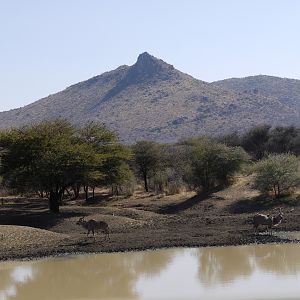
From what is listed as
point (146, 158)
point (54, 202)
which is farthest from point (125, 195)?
point (54, 202)

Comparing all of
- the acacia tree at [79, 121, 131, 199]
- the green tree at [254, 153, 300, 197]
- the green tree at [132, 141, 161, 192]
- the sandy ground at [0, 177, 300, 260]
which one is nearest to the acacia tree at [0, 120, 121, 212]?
the acacia tree at [79, 121, 131, 199]

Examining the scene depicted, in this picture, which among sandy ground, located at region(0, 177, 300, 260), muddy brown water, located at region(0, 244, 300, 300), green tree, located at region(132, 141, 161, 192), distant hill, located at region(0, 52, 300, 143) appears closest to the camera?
muddy brown water, located at region(0, 244, 300, 300)

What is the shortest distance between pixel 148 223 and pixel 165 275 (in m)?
15.4

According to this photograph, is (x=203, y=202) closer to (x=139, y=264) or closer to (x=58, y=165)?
(x=58, y=165)

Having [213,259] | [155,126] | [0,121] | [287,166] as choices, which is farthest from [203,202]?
[0,121]

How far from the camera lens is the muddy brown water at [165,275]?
18766 mm

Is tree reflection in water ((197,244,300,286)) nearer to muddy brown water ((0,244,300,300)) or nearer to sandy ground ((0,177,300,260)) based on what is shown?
muddy brown water ((0,244,300,300))

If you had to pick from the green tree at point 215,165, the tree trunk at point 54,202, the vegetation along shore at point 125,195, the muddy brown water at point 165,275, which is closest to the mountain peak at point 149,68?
the vegetation along shore at point 125,195

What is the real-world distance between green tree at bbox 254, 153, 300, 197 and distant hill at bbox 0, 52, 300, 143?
83870mm

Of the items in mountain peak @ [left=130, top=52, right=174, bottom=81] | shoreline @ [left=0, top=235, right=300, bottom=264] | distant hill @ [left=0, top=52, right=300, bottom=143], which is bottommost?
shoreline @ [left=0, top=235, right=300, bottom=264]

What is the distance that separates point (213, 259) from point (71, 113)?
147157mm

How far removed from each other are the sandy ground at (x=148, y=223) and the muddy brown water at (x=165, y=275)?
1818mm

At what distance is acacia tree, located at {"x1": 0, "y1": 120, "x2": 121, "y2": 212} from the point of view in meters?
39.8

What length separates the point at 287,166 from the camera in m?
44.9
